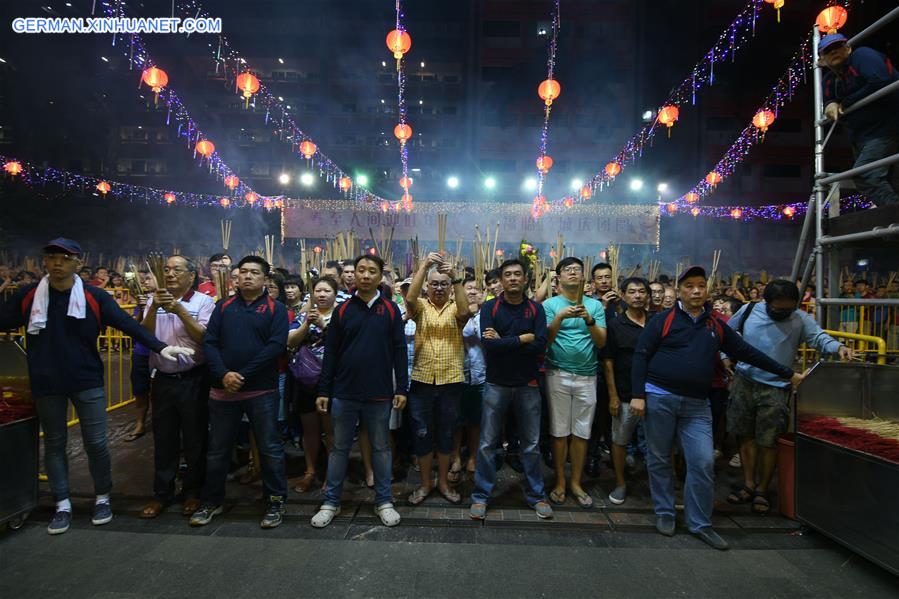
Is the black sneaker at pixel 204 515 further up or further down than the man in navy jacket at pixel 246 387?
further down

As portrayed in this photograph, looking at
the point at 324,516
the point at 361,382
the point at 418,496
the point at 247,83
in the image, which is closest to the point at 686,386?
the point at 418,496

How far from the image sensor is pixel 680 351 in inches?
140

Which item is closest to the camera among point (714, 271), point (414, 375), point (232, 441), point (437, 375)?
point (232, 441)

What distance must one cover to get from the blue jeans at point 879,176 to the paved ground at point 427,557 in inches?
112

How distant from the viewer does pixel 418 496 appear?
13.1ft

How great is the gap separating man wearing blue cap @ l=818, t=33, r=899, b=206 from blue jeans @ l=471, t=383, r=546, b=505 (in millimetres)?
3414

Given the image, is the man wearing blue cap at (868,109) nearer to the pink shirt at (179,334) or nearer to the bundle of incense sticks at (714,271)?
the bundle of incense sticks at (714,271)

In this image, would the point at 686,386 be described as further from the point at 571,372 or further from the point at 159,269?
the point at 159,269

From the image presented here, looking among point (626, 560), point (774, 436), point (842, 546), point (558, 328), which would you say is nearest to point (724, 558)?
point (626, 560)

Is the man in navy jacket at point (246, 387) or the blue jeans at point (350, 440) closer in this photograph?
the man in navy jacket at point (246, 387)

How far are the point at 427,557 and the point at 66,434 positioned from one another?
2.96 metres

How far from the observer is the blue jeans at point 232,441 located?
3.64m

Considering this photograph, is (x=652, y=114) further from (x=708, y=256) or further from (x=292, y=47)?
(x=292, y=47)

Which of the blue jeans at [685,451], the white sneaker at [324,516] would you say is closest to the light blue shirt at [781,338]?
the blue jeans at [685,451]
